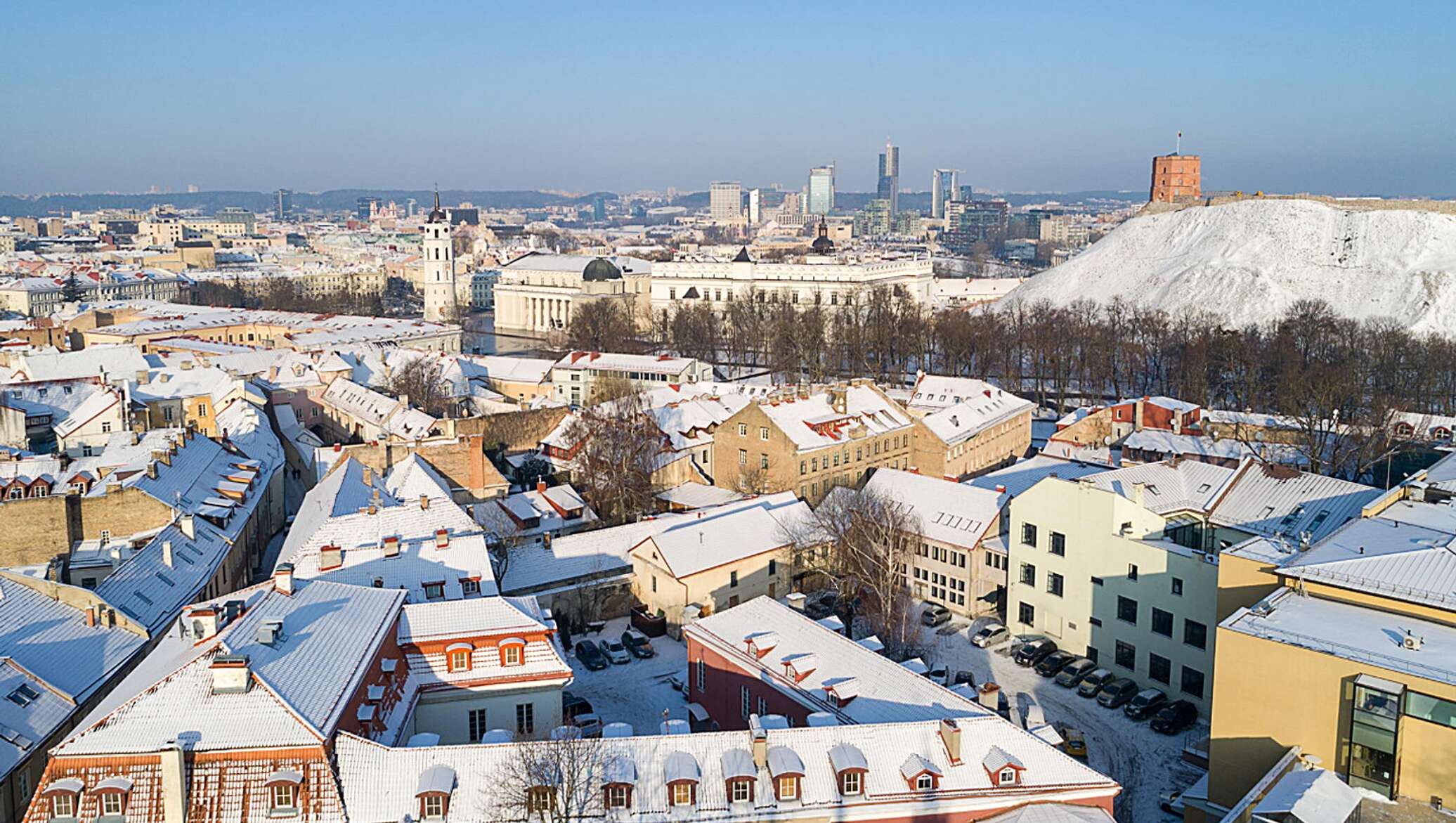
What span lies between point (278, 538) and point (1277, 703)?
32124 mm

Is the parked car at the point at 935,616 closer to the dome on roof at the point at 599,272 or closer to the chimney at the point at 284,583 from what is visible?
the chimney at the point at 284,583

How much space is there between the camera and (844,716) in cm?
2056

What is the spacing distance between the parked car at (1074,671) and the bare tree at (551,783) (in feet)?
52.5

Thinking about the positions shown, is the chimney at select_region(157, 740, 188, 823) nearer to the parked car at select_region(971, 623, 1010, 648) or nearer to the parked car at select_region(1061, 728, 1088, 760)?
the parked car at select_region(1061, 728, 1088, 760)

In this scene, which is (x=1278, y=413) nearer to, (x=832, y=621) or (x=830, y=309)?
(x=832, y=621)

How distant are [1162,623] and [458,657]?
693 inches

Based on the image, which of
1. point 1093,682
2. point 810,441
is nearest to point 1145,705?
point 1093,682


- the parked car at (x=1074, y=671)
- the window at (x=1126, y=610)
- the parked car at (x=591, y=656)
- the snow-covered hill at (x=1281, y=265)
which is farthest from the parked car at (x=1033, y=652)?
the snow-covered hill at (x=1281, y=265)

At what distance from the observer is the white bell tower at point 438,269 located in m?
125

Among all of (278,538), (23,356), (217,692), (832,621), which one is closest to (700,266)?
(23,356)

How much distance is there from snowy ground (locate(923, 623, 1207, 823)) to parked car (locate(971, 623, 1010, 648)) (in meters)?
0.20

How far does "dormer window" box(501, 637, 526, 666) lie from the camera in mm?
22359

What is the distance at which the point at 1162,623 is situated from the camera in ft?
96.1

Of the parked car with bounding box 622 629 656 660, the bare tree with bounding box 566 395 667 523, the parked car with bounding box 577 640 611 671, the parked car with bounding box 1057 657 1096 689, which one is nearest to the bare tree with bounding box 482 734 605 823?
the parked car with bounding box 577 640 611 671
